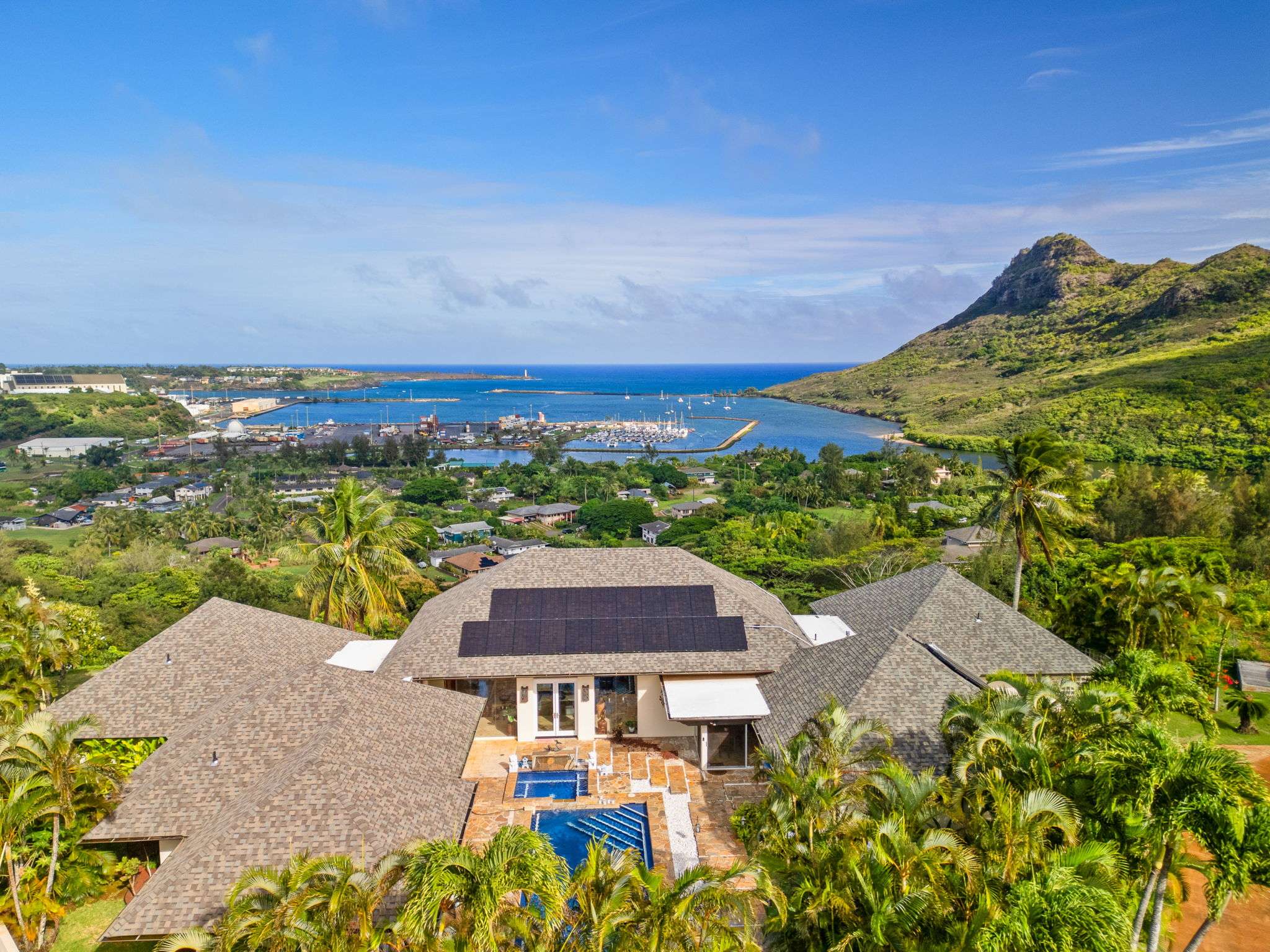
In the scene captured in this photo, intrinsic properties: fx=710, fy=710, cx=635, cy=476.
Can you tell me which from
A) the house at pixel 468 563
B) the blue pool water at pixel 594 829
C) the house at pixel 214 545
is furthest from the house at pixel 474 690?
the house at pixel 214 545

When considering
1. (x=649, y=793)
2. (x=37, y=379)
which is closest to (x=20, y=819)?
(x=649, y=793)

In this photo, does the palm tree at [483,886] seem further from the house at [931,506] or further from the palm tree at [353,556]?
the house at [931,506]

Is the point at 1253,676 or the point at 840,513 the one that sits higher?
the point at 1253,676

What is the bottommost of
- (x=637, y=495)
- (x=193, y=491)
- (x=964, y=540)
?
(x=193, y=491)

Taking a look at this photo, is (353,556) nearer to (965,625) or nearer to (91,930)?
(91,930)

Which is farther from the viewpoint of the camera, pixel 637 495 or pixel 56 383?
pixel 56 383

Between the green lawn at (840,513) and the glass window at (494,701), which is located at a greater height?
the glass window at (494,701)

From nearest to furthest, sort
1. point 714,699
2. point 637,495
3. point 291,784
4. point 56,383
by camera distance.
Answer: point 291,784, point 714,699, point 637,495, point 56,383
